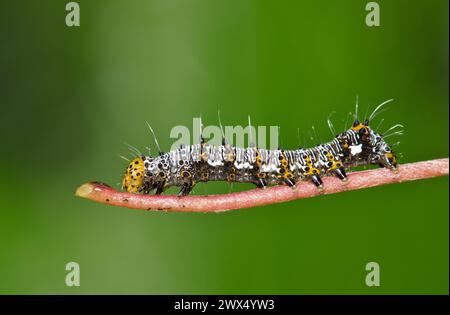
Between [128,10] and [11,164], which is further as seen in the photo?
[128,10]

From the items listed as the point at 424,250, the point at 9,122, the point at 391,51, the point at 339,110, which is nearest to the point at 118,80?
the point at 9,122

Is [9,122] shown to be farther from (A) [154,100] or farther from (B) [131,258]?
(B) [131,258]

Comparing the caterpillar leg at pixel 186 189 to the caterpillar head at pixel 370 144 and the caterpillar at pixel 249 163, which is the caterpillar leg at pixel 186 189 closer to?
the caterpillar at pixel 249 163

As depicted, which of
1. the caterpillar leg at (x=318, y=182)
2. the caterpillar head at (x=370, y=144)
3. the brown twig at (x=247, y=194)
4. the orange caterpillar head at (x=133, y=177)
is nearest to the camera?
the brown twig at (x=247, y=194)

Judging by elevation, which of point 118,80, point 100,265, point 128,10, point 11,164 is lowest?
point 100,265

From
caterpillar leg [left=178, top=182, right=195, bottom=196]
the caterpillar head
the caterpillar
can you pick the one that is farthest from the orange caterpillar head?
the caterpillar head

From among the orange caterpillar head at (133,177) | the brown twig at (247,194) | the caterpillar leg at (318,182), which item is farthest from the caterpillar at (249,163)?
the brown twig at (247,194)

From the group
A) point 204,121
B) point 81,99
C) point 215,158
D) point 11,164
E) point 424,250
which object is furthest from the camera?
point 81,99

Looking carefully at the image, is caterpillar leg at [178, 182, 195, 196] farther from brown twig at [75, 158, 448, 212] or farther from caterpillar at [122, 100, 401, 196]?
brown twig at [75, 158, 448, 212]
